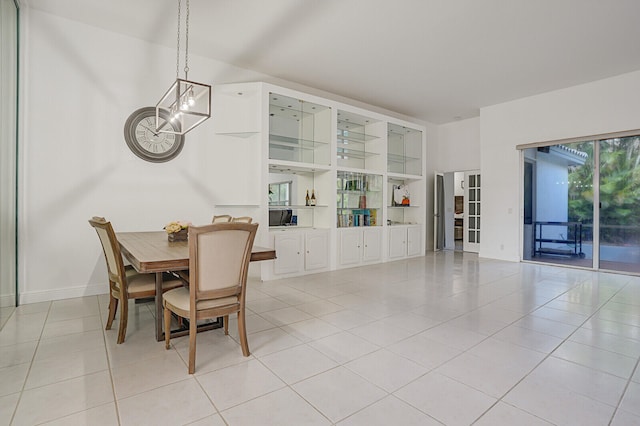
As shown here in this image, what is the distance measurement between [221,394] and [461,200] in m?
8.93

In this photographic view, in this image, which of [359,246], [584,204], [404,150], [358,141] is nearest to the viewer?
[584,204]

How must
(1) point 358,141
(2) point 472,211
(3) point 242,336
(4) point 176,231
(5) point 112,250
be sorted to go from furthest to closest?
1. (2) point 472,211
2. (1) point 358,141
3. (4) point 176,231
4. (5) point 112,250
5. (3) point 242,336

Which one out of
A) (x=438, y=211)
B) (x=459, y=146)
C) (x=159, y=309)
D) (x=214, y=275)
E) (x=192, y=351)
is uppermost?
(x=459, y=146)

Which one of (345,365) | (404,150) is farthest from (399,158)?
(345,365)

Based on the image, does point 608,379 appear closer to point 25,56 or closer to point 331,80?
point 331,80

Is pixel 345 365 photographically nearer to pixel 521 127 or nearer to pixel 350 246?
pixel 350 246

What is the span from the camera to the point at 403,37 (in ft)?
14.0

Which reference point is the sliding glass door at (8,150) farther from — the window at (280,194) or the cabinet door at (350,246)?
the cabinet door at (350,246)

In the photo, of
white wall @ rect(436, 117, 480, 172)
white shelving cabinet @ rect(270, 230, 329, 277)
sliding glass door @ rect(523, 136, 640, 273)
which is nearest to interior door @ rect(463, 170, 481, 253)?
white wall @ rect(436, 117, 480, 172)

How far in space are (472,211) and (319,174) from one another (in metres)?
4.42

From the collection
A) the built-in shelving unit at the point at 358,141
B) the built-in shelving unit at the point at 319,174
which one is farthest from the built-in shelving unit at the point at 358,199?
the built-in shelving unit at the point at 358,141

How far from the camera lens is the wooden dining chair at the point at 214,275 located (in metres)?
2.19

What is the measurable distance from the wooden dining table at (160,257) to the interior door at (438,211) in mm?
6346

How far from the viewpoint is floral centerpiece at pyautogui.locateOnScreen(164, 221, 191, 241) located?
128 inches
